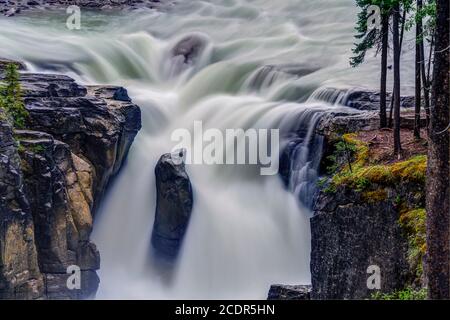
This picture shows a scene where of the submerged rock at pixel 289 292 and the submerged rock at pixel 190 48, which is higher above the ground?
the submerged rock at pixel 190 48

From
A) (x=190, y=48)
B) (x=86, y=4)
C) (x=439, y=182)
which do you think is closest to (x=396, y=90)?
(x=439, y=182)

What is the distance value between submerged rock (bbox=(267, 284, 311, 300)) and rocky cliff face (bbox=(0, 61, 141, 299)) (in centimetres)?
684

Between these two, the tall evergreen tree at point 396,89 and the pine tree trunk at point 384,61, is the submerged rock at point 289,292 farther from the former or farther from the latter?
the pine tree trunk at point 384,61

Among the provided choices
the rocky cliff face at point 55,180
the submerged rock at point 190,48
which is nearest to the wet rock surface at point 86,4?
the submerged rock at point 190,48

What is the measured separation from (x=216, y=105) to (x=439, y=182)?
2048 centimetres

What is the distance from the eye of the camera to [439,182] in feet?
26.1

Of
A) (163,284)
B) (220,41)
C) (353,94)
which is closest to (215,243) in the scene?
(163,284)

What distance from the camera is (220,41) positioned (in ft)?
124

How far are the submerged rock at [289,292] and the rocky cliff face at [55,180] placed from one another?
6.84m

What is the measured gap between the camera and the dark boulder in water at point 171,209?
65.4ft

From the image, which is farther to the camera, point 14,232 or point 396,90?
point 14,232

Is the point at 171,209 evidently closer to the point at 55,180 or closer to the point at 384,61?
the point at 55,180

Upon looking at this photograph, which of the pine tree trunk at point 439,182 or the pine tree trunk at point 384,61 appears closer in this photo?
the pine tree trunk at point 439,182

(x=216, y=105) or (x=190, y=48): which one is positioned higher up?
(x=190, y=48)
